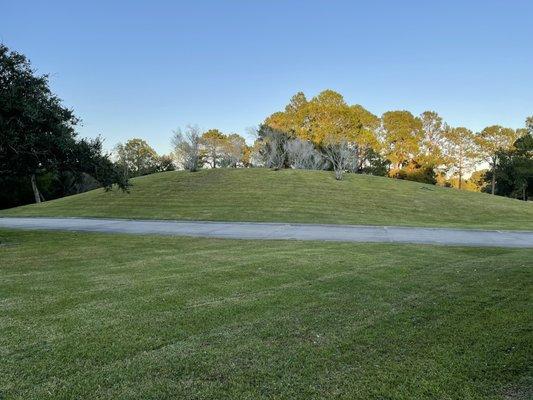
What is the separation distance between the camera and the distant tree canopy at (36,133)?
42.9 feet

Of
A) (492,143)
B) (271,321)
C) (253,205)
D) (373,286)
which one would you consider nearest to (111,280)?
(271,321)

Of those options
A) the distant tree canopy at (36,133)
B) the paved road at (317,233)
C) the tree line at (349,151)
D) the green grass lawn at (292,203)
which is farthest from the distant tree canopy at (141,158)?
the distant tree canopy at (36,133)

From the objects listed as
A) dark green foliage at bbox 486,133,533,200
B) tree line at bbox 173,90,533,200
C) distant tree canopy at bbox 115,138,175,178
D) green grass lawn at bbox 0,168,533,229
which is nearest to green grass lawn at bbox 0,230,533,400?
green grass lawn at bbox 0,168,533,229

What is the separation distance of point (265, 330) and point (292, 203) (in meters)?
24.0

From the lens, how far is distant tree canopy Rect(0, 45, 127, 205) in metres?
13.1

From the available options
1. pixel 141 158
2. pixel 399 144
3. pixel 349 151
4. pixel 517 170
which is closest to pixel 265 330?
pixel 349 151

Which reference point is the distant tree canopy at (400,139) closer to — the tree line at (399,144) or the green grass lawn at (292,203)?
the tree line at (399,144)

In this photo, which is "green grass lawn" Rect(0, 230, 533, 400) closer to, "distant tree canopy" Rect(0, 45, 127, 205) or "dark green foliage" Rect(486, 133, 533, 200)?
"distant tree canopy" Rect(0, 45, 127, 205)

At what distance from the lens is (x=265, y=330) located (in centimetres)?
471

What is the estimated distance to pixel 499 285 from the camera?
23.2 ft

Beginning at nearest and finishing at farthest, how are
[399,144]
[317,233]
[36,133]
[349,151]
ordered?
1. [36,133]
2. [317,233]
3. [349,151]
4. [399,144]

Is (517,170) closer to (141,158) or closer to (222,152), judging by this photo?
(222,152)

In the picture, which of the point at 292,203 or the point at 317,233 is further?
the point at 292,203

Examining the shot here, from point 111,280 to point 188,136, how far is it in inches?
1524
